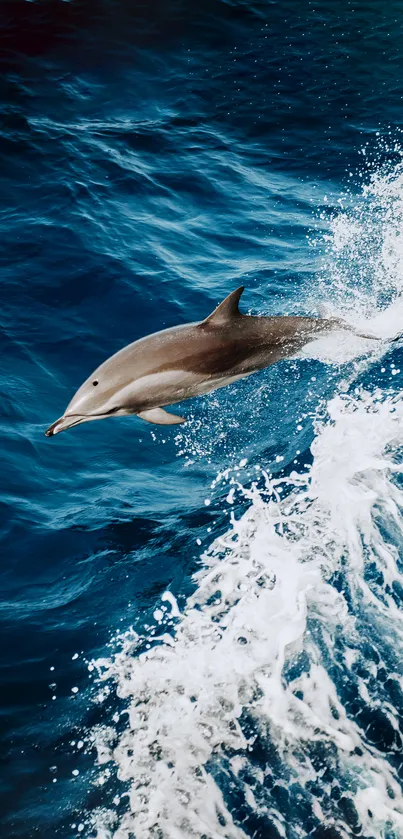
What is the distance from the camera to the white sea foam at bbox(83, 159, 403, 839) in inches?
199

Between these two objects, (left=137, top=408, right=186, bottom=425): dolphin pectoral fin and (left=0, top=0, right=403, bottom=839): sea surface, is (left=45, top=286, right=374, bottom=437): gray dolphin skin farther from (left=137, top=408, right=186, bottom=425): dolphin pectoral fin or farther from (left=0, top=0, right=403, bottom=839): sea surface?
(left=0, top=0, right=403, bottom=839): sea surface

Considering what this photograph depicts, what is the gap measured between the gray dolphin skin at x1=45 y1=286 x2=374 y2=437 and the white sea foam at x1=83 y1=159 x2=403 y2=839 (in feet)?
6.46

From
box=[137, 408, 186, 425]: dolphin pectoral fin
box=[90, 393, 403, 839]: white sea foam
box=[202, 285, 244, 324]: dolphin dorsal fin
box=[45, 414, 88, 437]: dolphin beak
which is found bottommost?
box=[90, 393, 403, 839]: white sea foam

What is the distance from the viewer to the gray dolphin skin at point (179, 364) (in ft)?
15.3

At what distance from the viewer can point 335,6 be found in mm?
19250

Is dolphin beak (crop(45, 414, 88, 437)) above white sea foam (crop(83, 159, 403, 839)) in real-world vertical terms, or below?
above

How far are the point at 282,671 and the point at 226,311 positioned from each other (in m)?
2.74

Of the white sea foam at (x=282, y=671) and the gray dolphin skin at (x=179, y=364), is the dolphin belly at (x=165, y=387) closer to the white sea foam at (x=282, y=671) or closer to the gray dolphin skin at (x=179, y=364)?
the gray dolphin skin at (x=179, y=364)

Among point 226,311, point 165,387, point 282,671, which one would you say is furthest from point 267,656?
point 226,311

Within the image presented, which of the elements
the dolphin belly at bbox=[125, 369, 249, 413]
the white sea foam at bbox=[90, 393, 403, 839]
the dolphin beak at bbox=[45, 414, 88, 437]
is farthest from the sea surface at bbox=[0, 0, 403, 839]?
the dolphin beak at bbox=[45, 414, 88, 437]

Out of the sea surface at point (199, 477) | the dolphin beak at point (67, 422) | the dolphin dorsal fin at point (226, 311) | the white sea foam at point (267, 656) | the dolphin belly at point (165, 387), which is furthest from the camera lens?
the sea surface at point (199, 477)

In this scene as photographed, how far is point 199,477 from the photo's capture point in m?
8.12

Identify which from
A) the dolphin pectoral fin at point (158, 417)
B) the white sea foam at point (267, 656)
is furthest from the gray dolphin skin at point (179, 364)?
the white sea foam at point (267, 656)

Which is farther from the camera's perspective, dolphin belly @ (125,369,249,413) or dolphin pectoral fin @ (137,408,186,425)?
dolphin pectoral fin @ (137,408,186,425)
